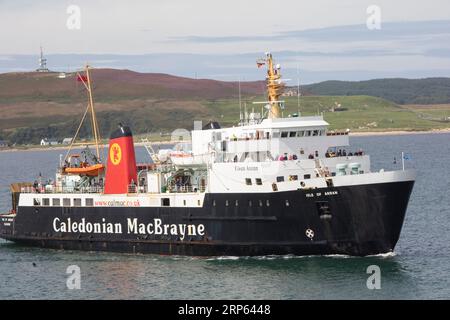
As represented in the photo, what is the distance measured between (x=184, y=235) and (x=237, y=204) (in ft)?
12.0

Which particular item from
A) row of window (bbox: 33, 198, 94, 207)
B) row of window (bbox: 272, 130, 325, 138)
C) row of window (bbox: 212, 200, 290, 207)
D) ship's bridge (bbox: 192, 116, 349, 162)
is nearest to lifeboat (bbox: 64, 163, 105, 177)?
row of window (bbox: 33, 198, 94, 207)

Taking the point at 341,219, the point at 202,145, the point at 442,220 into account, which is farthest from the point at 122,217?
the point at 442,220

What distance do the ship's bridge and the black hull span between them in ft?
7.50

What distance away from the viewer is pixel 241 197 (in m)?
48.8

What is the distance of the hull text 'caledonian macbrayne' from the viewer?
155 ft

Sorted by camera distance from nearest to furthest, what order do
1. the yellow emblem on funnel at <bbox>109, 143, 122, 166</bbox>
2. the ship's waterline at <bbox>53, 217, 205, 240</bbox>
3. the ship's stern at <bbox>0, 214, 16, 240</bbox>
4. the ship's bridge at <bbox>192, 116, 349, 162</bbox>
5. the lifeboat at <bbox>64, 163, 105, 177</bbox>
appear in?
the ship's bridge at <bbox>192, 116, 349, 162</bbox> → the ship's waterline at <bbox>53, 217, 205, 240</bbox> → the yellow emblem on funnel at <bbox>109, 143, 122, 166</bbox> → the lifeboat at <bbox>64, 163, 105, 177</bbox> → the ship's stern at <bbox>0, 214, 16, 240</bbox>

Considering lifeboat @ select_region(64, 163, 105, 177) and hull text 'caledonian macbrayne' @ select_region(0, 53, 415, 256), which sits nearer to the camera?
hull text 'caledonian macbrayne' @ select_region(0, 53, 415, 256)

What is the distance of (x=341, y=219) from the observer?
47.1m

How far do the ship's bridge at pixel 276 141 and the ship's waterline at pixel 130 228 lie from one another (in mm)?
3601

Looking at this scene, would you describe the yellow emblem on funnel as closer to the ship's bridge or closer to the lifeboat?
the lifeboat

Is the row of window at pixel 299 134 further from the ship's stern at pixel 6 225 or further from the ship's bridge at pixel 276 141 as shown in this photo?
the ship's stern at pixel 6 225

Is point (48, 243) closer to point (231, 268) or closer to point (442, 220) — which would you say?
point (231, 268)

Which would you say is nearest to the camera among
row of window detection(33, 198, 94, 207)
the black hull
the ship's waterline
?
the black hull

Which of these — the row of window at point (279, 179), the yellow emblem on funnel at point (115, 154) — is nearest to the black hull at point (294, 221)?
the row of window at point (279, 179)
